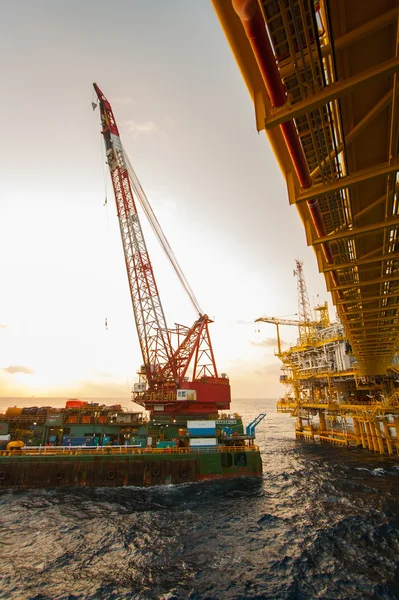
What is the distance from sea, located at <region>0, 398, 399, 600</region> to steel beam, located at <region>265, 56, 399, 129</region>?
19.9 meters

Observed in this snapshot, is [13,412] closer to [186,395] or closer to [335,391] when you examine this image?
[186,395]

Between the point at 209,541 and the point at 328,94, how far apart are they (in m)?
24.8

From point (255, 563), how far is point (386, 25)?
23589 millimetres

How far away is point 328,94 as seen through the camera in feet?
19.3

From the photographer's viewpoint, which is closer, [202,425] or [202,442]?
[202,442]

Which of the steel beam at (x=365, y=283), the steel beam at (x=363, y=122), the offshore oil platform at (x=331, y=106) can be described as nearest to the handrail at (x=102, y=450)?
A: the offshore oil platform at (x=331, y=106)

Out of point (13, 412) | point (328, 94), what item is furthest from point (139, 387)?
point (328, 94)

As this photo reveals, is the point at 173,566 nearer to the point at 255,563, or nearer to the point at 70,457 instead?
the point at 255,563

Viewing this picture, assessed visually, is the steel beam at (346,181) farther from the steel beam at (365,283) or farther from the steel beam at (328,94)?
the steel beam at (365,283)

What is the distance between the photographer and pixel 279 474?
117ft

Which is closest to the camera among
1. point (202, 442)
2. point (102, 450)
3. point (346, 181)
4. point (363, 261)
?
point (346, 181)

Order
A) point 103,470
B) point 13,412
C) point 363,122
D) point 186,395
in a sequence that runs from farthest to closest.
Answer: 1. point 186,395
2. point 13,412
3. point 103,470
4. point 363,122

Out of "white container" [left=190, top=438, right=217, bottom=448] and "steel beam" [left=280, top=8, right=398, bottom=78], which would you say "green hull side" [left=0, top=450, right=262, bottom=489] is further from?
"steel beam" [left=280, top=8, right=398, bottom=78]

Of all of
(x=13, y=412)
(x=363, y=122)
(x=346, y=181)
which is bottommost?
(x=13, y=412)
